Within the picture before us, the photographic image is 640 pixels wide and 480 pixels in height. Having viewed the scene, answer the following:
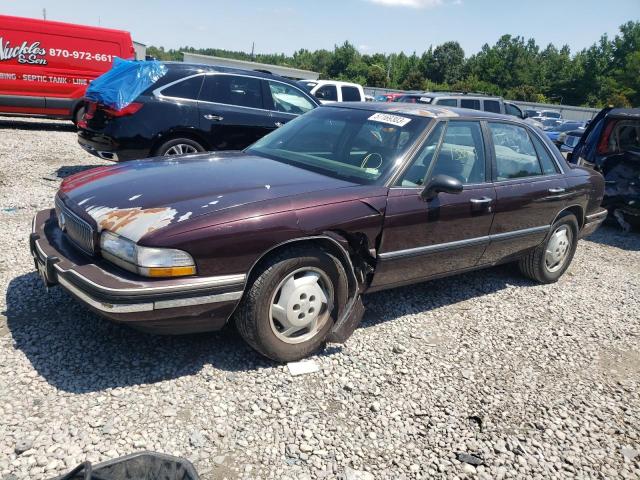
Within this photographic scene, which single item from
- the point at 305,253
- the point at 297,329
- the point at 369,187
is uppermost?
the point at 369,187

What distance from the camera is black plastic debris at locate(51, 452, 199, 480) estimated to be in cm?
211

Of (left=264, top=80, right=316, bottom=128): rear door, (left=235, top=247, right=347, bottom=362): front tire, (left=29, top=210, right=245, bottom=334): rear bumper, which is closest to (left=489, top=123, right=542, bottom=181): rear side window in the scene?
(left=235, top=247, right=347, bottom=362): front tire

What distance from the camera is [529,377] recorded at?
3.52 meters

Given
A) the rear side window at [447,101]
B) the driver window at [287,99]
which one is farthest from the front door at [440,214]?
the rear side window at [447,101]

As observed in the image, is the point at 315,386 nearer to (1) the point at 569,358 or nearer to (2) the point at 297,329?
(2) the point at 297,329

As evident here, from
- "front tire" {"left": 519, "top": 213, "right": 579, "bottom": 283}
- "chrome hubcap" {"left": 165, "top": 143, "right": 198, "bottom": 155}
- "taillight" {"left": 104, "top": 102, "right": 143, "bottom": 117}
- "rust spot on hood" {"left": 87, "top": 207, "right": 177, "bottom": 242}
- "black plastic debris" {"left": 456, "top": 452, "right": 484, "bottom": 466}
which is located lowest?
"black plastic debris" {"left": 456, "top": 452, "right": 484, "bottom": 466}

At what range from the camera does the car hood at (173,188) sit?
2.90 metres

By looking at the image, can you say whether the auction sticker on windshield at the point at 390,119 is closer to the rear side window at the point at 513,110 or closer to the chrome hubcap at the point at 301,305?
the chrome hubcap at the point at 301,305

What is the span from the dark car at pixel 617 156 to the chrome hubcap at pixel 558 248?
2.81 m

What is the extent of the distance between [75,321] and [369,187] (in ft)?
7.16

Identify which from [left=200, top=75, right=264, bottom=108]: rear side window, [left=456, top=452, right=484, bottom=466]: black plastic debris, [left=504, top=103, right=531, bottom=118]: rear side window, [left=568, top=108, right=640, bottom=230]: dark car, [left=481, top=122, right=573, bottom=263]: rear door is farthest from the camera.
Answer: [left=504, top=103, right=531, bottom=118]: rear side window

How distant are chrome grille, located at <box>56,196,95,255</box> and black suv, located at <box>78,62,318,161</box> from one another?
381 cm

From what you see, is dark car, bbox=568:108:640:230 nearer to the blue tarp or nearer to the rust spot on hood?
the blue tarp

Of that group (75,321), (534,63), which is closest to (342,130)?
(75,321)
